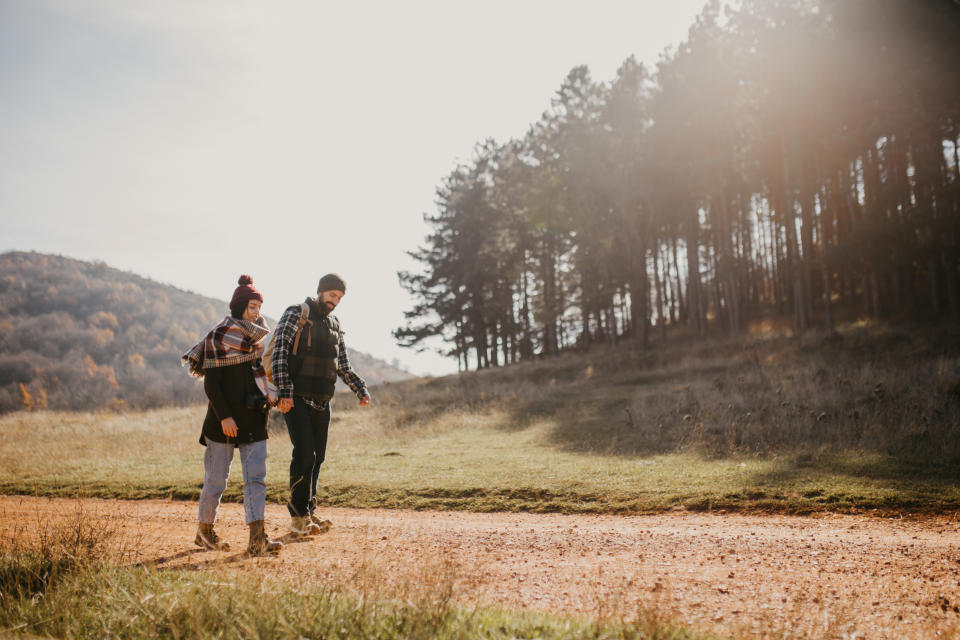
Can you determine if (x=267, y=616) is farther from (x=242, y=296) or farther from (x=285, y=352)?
(x=242, y=296)

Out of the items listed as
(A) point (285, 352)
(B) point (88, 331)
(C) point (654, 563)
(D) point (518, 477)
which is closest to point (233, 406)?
(A) point (285, 352)

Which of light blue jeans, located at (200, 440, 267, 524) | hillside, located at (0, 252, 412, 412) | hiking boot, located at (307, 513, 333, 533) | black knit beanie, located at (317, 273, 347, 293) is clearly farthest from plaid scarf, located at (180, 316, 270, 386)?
hillside, located at (0, 252, 412, 412)

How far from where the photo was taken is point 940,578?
13.9 feet

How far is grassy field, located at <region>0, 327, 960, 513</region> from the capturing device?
8.02 meters

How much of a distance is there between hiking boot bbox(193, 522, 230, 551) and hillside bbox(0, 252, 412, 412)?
40.3 metres

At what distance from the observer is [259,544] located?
5031mm

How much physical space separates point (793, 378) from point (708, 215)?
78.7 ft

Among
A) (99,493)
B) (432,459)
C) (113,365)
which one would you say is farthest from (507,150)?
(113,365)

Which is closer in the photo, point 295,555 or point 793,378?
point 295,555

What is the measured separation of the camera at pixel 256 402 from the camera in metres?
5.36

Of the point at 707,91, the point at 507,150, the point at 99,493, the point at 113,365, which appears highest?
the point at 507,150

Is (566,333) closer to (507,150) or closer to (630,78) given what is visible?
(507,150)

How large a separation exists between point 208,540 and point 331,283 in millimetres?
2887

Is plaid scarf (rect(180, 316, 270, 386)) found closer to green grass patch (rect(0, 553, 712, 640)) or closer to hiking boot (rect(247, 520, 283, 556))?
hiking boot (rect(247, 520, 283, 556))
